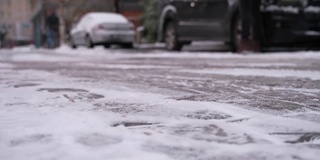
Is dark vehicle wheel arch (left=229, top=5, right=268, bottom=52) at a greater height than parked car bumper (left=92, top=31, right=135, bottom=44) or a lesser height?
greater

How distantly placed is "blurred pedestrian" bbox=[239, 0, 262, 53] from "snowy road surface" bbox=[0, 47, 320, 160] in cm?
406

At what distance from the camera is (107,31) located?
1467 cm

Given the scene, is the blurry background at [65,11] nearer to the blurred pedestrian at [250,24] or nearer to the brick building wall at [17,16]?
the brick building wall at [17,16]

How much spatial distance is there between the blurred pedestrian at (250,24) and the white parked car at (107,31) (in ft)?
21.8

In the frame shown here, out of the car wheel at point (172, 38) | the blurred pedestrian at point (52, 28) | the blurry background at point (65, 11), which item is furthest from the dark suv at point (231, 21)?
the blurry background at point (65, 11)

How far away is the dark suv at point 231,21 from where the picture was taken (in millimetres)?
8508

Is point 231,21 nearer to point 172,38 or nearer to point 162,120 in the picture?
point 172,38

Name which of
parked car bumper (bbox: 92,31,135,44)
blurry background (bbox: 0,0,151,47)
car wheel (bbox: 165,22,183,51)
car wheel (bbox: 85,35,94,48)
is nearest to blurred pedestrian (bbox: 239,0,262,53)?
car wheel (bbox: 165,22,183,51)

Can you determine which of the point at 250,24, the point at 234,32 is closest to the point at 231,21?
the point at 234,32

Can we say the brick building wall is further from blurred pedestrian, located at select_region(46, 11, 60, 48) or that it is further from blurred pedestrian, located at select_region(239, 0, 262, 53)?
blurred pedestrian, located at select_region(239, 0, 262, 53)

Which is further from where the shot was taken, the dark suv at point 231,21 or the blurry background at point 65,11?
the blurry background at point 65,11

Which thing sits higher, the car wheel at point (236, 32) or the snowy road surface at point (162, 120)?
the car wheel at point (236, 32)

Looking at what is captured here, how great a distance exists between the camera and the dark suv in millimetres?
8508

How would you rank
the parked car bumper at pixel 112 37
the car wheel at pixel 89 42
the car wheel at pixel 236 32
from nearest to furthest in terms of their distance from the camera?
the car wheel at pixel 236 32
the parked car bumper at pixel 112 37
the car wheel at pixel 89 42
